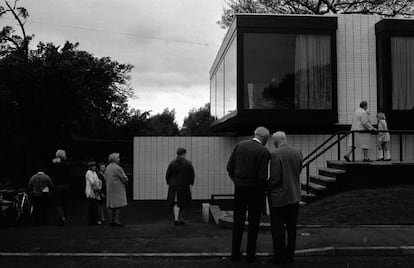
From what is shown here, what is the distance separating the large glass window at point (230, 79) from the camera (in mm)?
16000

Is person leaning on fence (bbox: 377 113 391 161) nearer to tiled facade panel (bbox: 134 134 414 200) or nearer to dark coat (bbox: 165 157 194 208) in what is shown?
dark coat (bbox: 165 157 194 208)

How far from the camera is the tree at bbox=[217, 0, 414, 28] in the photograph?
35219mm

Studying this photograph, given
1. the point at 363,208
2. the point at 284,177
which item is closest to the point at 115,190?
the point at 284,177

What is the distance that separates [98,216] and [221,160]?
8.48m

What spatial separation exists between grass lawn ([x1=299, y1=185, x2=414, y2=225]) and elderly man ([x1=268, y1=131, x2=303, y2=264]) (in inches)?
138

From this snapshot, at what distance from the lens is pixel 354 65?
16.1m

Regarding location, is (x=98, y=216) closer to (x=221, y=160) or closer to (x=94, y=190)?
(x=94, y=190)

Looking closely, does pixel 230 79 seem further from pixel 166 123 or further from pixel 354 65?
pixel 166 123

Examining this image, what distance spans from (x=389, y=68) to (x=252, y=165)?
10396 millimetres

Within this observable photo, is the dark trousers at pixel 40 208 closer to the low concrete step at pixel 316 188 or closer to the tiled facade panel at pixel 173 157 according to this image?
the low concrete step at pixel 316 188

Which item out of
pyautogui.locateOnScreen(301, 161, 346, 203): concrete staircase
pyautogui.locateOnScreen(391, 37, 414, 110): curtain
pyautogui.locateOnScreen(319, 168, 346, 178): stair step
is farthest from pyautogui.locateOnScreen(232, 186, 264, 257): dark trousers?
pyautogui.locateOnScreen(391, 37, 414, 110): curtain

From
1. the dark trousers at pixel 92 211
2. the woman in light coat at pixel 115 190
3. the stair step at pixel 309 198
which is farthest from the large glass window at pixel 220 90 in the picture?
the woman in light coat at pixel 115 190

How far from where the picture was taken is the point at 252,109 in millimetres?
15406

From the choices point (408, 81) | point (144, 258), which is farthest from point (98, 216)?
point (408, 81)
